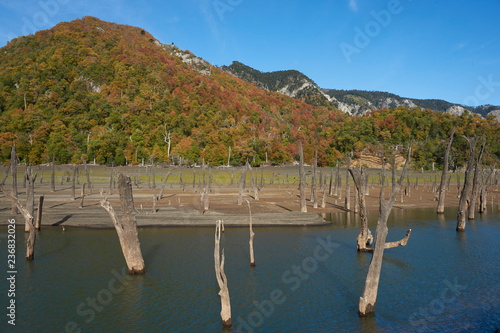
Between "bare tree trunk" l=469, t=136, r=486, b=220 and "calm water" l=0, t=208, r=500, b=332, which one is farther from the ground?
"bare tree trunk" l=469, t=136, r=486, b=220

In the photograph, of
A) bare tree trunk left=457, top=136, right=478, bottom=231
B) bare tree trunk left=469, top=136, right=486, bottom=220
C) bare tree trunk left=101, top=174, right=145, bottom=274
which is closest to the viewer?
bare tree trunk left=101, top=174, right=145, bottom=274

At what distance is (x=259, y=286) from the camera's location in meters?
16.1

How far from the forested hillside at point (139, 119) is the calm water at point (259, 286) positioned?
6096cm

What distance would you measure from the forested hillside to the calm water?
61.0m

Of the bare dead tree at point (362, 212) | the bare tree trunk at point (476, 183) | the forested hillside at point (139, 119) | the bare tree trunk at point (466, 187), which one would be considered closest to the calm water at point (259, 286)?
the bare dead tree at point (362, 212)

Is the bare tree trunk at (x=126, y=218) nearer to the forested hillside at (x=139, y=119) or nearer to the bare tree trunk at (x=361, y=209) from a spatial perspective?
the bare tree trunk at (x=361, y=209)

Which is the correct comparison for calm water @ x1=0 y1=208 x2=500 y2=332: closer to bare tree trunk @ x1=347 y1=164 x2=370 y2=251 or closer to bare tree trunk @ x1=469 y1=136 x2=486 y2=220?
bare tree trunk @ x1=347 y1=164 x2=370 y2=251

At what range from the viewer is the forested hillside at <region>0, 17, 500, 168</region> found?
313 feet

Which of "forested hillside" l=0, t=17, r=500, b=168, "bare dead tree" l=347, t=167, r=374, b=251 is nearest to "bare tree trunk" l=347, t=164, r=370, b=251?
"bare dead tree" l=347, t=167, r=374, b=251

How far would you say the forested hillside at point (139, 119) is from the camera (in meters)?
95.4

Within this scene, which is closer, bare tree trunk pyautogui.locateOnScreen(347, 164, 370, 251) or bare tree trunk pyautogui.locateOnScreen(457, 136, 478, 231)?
bare tree trunk pyautogui.locateOnScreen(347, 164, 370, 251)

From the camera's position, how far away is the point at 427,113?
13400 centimetres

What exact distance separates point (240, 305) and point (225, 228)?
51.4 ft

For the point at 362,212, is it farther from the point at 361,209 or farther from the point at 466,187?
the point at 466,187
